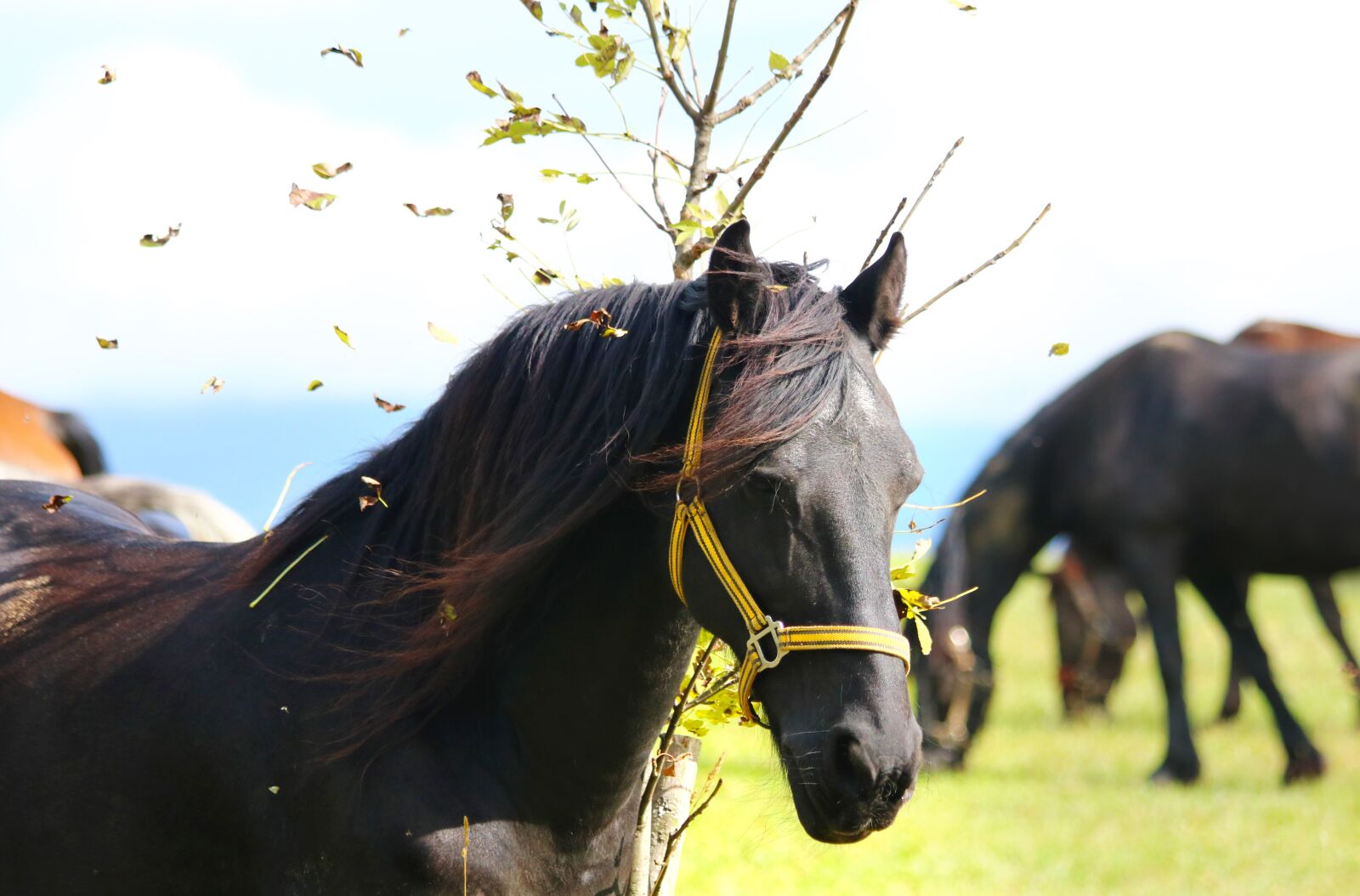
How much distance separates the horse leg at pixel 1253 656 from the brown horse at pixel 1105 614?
0.82ft

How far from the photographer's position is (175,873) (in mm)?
2371

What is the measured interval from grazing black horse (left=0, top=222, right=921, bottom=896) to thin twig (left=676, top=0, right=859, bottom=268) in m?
0.44

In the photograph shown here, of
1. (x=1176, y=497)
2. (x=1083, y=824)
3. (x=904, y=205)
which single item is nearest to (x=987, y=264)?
(x=904, y=205)

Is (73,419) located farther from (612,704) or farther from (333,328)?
(612,704)

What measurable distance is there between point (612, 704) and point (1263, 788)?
7563mm

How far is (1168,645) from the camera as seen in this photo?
8797mm

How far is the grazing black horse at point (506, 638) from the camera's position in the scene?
211cm

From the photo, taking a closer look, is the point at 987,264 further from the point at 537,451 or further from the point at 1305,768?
the point at 1305,768

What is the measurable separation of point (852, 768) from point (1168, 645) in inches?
295

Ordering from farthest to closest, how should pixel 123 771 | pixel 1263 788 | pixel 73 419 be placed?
1. pixel 1263 788
2. pixel 73 419
3. pixel 123 771

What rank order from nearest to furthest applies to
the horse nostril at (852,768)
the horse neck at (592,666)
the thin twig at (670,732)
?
the horse nostril at (852,768)
the horse neck at (592,666)
the thin twig at (670,732)

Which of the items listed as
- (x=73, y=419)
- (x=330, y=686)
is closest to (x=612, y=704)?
(x=330, y=686)

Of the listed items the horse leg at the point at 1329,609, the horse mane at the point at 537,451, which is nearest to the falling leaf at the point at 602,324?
the horse mane at the point at 537,451

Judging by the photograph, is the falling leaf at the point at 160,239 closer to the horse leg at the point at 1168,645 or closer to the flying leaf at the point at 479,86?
the flying leaf at the point at 479,86
